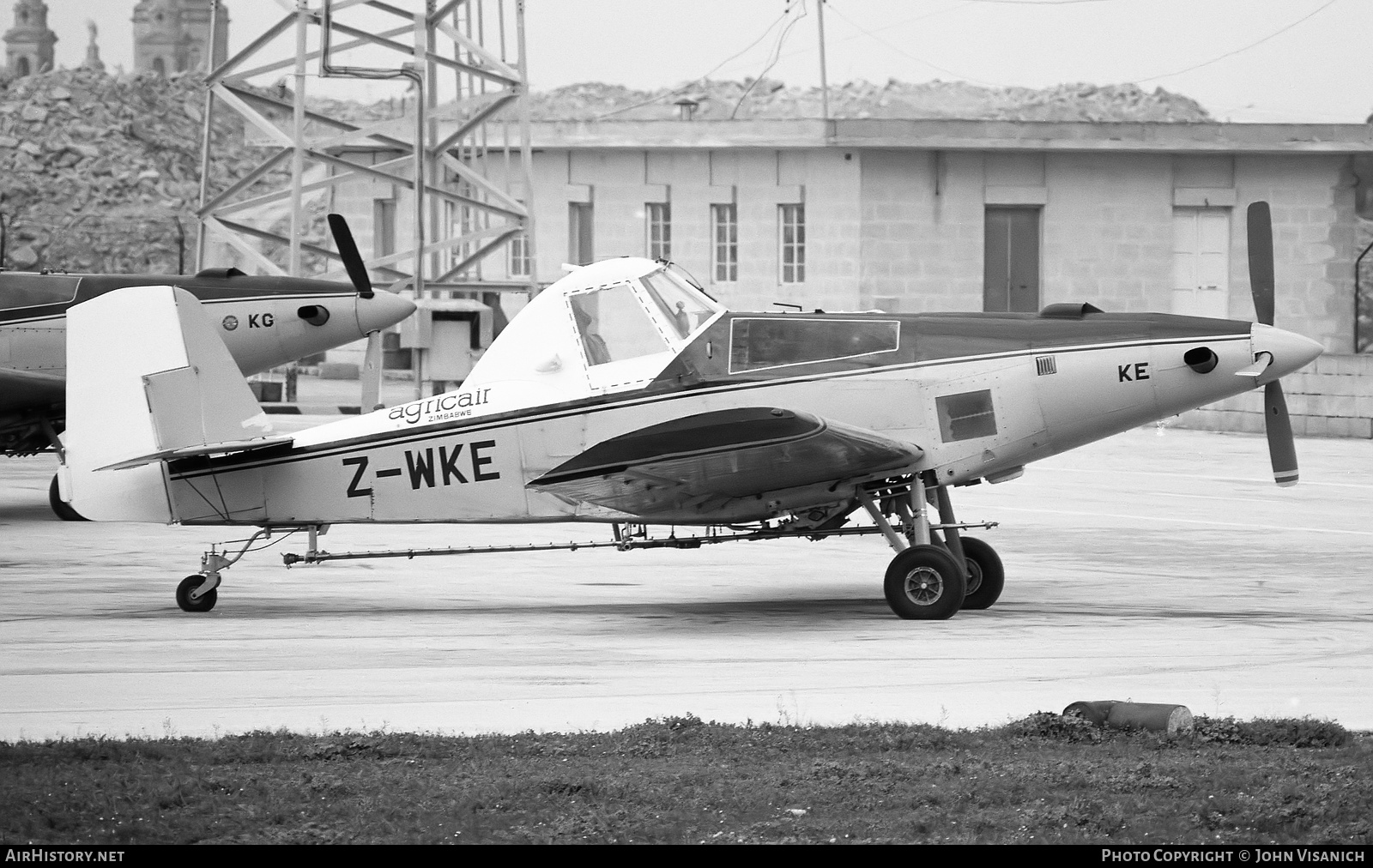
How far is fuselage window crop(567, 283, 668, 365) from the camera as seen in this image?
1189 cm

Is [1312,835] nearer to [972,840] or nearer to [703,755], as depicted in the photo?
[972,840]

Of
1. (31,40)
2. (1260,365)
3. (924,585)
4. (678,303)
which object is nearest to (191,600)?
(678,303)

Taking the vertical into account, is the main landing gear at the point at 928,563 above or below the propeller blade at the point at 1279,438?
below

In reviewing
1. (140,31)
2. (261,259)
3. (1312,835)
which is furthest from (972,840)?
(140,31)

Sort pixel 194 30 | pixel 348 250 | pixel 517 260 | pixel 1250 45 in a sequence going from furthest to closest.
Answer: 1. pixel 194 30
2. pixel 1250 45
3. pixel 517 260
4. pixel 348 250

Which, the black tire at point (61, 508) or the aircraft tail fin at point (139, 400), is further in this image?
the black tire at point (61, 508)

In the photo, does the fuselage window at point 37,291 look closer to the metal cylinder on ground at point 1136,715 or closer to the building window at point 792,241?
the metal cylinder on ground at point 1136,715

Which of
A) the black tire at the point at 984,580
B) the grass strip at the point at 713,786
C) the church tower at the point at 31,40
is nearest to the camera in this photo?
the grass strip at the point at 713,786

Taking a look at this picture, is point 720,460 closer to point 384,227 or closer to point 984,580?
point 984,580

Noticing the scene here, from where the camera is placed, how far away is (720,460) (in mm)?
11203

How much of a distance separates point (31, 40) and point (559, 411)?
4783 inches

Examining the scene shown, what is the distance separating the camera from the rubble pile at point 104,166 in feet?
265

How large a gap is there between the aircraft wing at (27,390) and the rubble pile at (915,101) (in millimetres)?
90198

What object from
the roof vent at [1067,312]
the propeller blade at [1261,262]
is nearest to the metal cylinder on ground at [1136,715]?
the roof vent at [1067,312]
